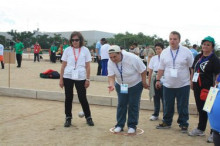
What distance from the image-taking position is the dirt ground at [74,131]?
4781mm

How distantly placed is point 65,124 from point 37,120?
2.76ft

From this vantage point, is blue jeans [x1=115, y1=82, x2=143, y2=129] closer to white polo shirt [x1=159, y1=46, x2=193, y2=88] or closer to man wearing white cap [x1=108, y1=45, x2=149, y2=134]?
man wearing white cap [x1=108, y1=45, x2=149, y2=134]

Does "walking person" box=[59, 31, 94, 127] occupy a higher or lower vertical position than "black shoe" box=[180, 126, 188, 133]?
higher

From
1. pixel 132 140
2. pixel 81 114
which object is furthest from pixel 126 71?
pixel 81 114

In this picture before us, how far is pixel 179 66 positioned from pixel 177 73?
0.43 feet

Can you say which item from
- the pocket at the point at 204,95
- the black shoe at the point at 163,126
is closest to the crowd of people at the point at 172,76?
the black shoe at the point at 163,126

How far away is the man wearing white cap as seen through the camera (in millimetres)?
5012

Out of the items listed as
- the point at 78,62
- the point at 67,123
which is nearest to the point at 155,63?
the point at 78,62

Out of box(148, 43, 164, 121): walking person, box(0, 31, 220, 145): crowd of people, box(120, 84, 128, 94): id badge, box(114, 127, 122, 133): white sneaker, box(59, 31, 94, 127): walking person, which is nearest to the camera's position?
box(0, 31, 220, 145): crowd of people

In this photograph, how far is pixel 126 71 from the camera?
199 inches

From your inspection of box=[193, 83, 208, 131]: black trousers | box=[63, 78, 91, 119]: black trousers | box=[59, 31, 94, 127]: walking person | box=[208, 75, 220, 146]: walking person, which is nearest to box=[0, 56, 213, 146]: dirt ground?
box=[193, 83, 208, 131]: black trousers

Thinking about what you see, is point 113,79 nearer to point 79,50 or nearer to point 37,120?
point 79,50

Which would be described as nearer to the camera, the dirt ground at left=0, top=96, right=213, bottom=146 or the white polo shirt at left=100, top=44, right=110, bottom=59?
the dirt ground at left=0, top=96, right=213, bottom=146

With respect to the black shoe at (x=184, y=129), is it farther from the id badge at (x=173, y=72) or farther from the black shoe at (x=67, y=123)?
the black shoe at (x=67, y=123)
